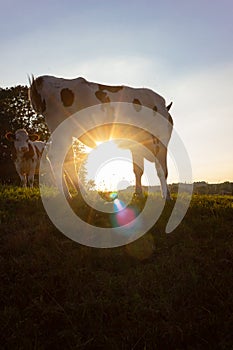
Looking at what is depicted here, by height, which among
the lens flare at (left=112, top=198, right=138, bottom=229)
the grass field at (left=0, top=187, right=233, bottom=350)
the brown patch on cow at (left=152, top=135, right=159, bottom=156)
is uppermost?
the brown patch on cow at (left=152, top=135, right=159, bottom=156)

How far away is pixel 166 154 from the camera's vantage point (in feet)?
37.5

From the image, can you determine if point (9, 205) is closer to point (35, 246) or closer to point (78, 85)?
point (35, 246)

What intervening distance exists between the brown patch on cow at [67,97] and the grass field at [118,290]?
11.0 ft

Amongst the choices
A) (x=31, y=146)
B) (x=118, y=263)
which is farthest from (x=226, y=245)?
(x=31, y=146)

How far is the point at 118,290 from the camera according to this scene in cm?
525

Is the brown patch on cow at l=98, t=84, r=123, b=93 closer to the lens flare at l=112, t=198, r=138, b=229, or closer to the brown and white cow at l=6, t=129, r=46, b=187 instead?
the lens flare at l=112, t=198, r=138, b=229

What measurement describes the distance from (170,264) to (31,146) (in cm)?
1679

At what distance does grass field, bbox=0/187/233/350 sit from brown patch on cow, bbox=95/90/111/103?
149 inches

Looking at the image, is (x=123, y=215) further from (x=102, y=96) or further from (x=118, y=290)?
(x=102, y=96)

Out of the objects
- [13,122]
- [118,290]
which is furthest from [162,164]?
[13,122]

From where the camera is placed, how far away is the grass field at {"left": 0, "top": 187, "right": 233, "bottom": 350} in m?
4.34

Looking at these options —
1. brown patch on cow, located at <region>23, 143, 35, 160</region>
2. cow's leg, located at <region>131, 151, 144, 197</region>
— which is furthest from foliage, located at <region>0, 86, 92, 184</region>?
cow's leg, located at <region>131, 151, 144, 197</region>

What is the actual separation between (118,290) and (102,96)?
5.71 m

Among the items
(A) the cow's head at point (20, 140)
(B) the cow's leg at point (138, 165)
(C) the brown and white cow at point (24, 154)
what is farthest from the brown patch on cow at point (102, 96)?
(A) the cow's head at point (20, 140)
